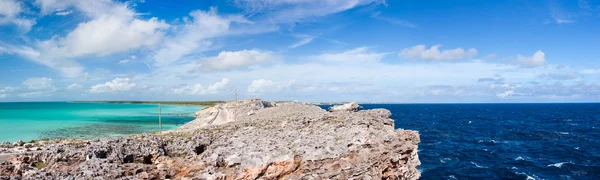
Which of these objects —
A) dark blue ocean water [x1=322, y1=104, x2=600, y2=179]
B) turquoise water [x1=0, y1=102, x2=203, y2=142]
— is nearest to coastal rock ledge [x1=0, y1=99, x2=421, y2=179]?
dark blue ocean water [x1=322, y1=104, x2=600, y2=179]

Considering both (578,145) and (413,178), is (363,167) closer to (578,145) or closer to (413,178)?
(413,178)

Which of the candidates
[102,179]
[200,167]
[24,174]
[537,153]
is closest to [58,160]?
→ [24,174]

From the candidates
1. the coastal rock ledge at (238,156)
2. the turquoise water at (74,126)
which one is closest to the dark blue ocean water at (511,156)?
the coastal rock ledge at (238,156)

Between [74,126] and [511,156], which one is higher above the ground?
[74,126]

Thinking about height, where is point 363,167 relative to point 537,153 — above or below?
above

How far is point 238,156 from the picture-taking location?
63.9ft

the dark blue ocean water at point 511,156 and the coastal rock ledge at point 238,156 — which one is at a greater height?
the coastal rock ledge at point 238,156

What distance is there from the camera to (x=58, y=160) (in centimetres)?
1750

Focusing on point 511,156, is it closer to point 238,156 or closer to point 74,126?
point 238,156

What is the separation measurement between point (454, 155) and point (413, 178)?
2643 centimetres

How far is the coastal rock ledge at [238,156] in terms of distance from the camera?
17.0 m

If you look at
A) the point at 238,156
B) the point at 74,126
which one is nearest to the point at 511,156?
the point at 238,156

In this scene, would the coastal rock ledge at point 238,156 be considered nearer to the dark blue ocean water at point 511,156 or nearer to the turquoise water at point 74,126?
the dark blue ocean water at point 511,156

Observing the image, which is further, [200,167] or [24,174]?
[200,167]
